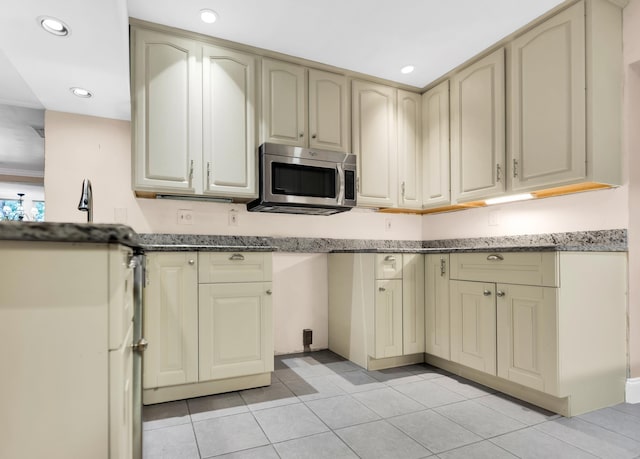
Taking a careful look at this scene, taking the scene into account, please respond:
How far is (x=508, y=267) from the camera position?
199 cm

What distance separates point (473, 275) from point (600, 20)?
1.60 meters

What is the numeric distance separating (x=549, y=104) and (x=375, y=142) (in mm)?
1219

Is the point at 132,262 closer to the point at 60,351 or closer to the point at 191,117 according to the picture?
the point at 60,351

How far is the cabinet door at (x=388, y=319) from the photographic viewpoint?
8.07 feet

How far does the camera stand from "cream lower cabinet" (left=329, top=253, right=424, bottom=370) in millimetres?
2480

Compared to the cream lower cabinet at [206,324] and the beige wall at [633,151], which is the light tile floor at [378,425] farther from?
the beige wall at [633,151]

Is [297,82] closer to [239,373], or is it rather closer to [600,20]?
[600,20]

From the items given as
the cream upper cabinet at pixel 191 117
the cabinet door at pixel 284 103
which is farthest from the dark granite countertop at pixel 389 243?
the cabinet door at pixel 284 103

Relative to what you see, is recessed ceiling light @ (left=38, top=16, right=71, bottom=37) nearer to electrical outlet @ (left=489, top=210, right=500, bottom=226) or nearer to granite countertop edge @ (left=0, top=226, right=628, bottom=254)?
granite countertop edge @ (left=0, top=226, right=628, bottom=254)

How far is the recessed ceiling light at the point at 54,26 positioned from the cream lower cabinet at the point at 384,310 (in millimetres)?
2108

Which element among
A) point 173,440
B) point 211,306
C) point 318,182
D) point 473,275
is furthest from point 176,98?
point 473,275

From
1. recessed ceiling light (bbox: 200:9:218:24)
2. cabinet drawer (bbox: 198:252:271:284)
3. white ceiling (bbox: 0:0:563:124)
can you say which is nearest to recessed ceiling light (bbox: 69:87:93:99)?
white ceiling (bbox: 0:0:563:124)

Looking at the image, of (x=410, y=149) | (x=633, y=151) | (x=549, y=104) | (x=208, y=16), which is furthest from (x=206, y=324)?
(x=633, y=151)

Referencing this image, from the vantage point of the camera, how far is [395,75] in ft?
9.70
